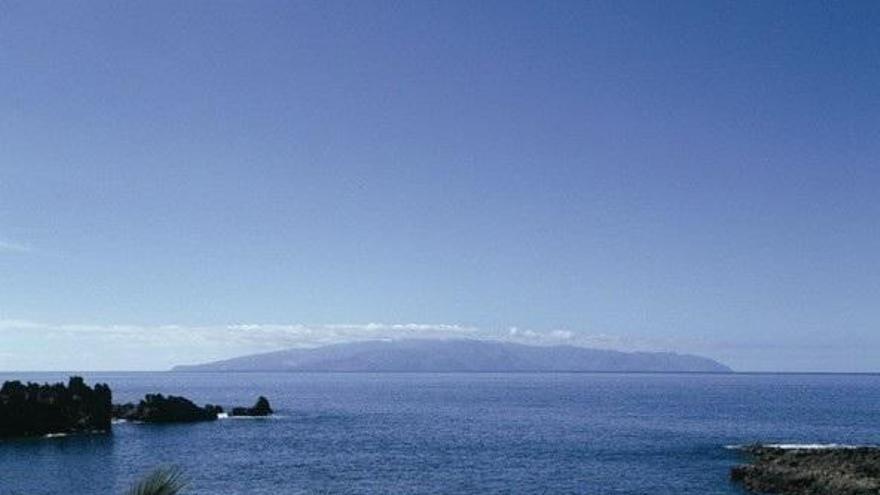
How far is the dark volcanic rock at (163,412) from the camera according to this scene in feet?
463

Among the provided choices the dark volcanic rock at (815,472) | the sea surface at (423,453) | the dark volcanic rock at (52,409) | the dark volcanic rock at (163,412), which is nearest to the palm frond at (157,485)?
the sea surface at (423,453)

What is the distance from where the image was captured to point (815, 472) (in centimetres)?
7031

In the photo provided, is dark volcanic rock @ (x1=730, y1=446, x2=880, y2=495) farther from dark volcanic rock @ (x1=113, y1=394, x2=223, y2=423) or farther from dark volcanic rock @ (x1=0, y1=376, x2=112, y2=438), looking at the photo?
dark volcanic rock @ (x1=113, y1=394, x2=223, y2=423)

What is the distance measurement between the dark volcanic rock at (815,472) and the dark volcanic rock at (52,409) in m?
92.7

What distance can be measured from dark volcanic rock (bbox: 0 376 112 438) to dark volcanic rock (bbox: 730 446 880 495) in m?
92.7

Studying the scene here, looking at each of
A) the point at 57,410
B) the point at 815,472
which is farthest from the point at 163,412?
the point at 815,472

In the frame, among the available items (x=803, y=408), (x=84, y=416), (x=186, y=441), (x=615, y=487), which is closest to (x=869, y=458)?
(x=615, y=487)

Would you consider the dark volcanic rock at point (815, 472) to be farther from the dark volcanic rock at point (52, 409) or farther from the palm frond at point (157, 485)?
the dark volcanic rock at point (52, 409)

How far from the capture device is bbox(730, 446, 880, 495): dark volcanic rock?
64.8 m

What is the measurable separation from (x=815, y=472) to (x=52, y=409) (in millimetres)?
101051

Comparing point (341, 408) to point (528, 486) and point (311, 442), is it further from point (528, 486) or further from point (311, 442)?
point (528, 486)

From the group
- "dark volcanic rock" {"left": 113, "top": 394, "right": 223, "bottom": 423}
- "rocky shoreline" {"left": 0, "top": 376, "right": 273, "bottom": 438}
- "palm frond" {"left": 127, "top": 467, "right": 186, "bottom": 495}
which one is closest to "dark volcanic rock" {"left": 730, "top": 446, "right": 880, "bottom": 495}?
"palm frond" {"left": 127, "top": 467, "right": 186, "bottom": 495}

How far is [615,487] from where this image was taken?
72500 millimetres

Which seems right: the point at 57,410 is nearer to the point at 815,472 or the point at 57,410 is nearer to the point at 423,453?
the point at 423,453
